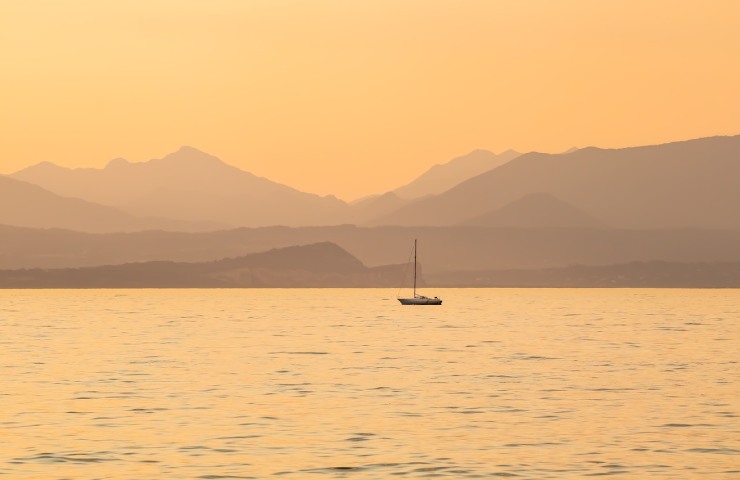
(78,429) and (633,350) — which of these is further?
(633,350)

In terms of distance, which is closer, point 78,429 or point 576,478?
point 576,478

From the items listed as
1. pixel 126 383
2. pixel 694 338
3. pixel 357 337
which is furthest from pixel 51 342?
pixel 694 338

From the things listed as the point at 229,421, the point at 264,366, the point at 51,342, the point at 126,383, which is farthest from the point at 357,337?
the point at 229,421

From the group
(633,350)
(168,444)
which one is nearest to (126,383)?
(168,444)

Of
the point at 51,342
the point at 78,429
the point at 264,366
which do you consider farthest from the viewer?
the point at 51,342

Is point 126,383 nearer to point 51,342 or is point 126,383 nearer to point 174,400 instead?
point 174,400

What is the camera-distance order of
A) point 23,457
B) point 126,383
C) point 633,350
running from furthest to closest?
1. point 633,350
2. point 126,383
3. point 23,457

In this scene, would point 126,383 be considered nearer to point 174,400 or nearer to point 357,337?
point 174,400

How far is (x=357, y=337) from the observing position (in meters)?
137

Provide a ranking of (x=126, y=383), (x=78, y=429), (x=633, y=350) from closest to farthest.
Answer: (x=78, y=429) < (x=126, y=383) < (x=633, y=350)

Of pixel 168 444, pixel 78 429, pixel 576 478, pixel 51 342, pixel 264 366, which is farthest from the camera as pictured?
pixel 51 342

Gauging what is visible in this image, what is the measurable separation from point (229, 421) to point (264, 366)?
3331 cm

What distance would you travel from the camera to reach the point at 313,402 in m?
63.8

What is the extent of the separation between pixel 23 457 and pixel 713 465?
23142 mm
